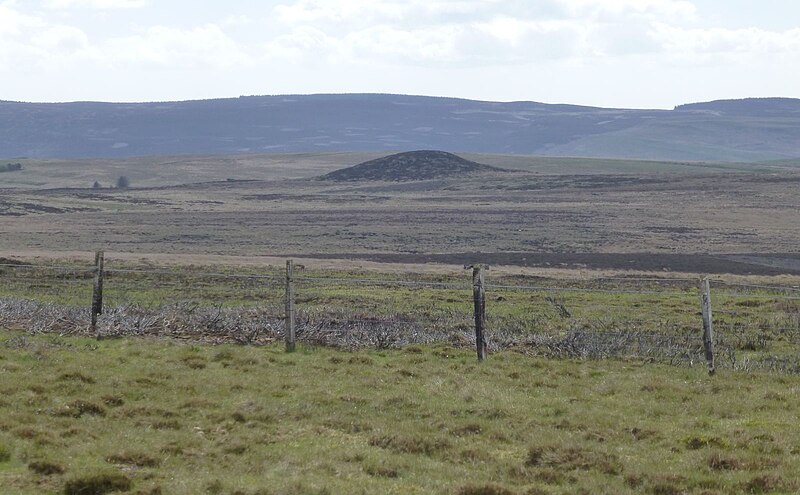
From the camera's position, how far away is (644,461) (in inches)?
413

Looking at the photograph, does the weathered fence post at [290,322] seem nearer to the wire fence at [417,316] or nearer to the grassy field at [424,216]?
the wire fence at [417,316]

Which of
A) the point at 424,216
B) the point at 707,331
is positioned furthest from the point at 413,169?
the point at 707,331

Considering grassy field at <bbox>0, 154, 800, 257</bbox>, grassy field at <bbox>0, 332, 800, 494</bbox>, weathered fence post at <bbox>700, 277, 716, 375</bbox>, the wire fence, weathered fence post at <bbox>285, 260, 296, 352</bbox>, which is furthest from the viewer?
grassy field at <bbox>0, 154, 800, 257</bbox>

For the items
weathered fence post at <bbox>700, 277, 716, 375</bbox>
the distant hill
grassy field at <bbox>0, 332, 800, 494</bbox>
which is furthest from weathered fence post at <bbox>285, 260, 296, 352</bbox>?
the distant hill

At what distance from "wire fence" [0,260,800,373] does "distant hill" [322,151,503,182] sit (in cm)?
8698

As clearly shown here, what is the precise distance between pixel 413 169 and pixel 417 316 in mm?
100038

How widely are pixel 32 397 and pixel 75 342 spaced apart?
18.4 feet

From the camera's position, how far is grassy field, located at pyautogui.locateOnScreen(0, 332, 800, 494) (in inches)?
382

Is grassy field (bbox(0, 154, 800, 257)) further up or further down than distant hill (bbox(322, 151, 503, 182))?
further down

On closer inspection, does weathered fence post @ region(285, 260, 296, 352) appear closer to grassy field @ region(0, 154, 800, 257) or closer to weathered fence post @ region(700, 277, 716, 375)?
weathered fence post @ region(700, 277, 716, 375)

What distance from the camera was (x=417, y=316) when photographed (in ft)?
77.4

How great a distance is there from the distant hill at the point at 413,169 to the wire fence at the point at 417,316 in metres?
87.0

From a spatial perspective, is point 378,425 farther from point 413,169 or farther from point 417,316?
point 413,169

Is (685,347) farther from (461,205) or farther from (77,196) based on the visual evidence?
(77,196)
